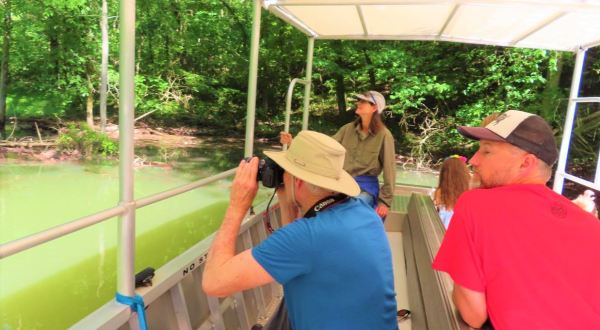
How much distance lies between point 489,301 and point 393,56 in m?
12.7

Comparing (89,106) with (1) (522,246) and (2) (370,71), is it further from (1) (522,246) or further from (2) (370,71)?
(1) (522,246)

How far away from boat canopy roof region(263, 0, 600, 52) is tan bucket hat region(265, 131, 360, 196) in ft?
5.98

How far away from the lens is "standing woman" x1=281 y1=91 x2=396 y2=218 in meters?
2.99

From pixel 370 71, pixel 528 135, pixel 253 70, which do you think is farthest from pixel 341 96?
pixel 528 135

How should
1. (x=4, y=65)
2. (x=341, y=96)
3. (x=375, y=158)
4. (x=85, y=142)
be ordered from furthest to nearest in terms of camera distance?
1. (x=341, y=96)
2. (x=4, y=65)
3. (x=85, y=142)
4. (x=375, y=158)

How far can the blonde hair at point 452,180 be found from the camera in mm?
3053

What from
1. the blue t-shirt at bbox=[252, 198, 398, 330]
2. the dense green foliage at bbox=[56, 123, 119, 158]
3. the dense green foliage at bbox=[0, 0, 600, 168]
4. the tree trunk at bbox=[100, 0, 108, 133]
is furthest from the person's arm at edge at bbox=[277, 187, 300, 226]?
the tree trunk at bbox=[100, 0, 108, 133]

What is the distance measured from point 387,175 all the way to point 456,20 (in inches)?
56.2

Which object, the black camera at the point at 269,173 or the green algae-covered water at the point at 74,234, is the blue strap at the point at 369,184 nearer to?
the black camera at the point at 269,173

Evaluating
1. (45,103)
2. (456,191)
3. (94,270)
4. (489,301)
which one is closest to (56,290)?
(94,270)

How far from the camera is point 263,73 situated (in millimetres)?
16188

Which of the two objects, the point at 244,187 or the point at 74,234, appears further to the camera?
the point at 74,234

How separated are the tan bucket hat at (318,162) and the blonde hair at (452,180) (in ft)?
6.27

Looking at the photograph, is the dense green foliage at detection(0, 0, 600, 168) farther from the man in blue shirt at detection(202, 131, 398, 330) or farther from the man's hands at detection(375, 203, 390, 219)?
the man in blue shirt at detection(202, 131, 398, 330)
